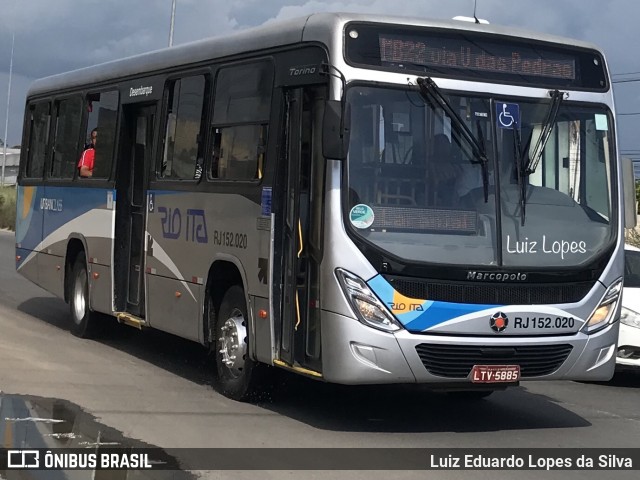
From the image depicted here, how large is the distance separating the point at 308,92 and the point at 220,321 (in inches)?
98.9

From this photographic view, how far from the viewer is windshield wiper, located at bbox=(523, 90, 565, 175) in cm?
885

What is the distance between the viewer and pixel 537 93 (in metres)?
9.09

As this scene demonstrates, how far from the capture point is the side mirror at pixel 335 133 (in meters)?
8.22

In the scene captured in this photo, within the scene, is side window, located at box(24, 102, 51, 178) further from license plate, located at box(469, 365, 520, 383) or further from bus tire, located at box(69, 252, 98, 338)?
license plate, located at box(469, 365, 520, 383)

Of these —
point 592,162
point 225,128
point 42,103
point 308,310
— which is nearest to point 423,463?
point 308,310

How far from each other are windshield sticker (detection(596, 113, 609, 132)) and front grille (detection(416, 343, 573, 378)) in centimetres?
188

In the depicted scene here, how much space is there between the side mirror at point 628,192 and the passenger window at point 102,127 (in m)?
6.05

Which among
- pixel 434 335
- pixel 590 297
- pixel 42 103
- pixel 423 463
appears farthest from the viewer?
pixel 42 103

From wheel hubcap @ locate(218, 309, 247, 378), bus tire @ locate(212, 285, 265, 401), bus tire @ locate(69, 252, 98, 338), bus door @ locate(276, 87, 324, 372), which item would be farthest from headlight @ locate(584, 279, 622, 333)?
bus tire @ locate(69, 252, 98, 338)

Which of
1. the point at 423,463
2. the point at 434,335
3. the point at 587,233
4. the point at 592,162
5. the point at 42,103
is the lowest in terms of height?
the point at 423,463

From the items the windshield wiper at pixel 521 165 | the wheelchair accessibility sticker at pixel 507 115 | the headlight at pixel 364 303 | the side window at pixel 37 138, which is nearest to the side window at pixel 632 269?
the windshield wiper at pixel 521 165

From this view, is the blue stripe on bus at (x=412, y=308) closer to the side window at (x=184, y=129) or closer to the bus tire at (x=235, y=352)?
the bus tire at (x=235, y=352)

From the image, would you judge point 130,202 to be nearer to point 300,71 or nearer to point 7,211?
point 300,71

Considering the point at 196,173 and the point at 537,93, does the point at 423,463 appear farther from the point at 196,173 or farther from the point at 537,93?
the point at 196,173
